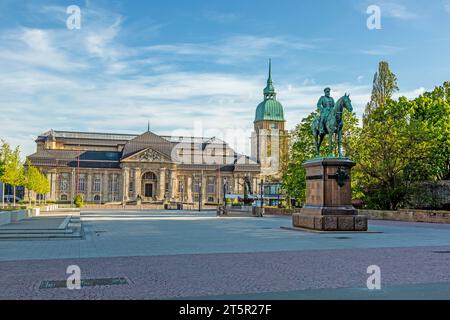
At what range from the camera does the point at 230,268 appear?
41.4 feet

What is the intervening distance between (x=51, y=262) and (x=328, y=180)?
15501 mm

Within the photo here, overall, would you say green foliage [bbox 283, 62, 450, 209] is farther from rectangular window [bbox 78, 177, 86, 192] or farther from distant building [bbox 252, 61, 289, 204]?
distant building [bbox 252, 61, 289, 204]

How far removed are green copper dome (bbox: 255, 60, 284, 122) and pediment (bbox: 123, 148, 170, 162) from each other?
43881 mm

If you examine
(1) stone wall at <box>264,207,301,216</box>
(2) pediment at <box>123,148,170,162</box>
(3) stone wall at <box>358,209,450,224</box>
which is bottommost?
(1) stone wall at <box>264,207,301,216</box>

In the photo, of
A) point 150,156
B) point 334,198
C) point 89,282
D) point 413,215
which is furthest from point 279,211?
point 150,156

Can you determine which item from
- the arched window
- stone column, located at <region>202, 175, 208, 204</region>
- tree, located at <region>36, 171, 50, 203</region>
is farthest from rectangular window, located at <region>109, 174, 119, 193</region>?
tree, located at <region>36, 171, 50, 203</region>

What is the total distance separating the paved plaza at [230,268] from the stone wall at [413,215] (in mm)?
19646

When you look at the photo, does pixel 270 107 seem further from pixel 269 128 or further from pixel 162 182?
pixel 162 182

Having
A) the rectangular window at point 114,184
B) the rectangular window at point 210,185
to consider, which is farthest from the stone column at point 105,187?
the rectangular window at point 210,185

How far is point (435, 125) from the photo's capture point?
55.9 metres

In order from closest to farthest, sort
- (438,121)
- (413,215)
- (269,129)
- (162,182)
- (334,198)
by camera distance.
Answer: (334,198) < (413,215) < (438,121) < (162,182) < (269,129)

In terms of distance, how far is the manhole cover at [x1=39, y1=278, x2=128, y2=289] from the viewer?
1006 centimetres

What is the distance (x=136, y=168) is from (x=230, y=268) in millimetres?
122594
